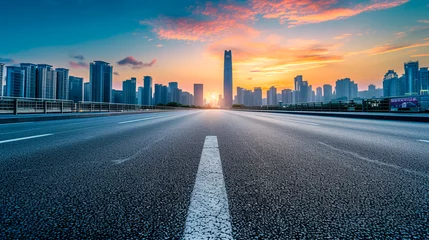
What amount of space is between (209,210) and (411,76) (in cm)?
22166

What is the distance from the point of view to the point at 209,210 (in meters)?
1.39

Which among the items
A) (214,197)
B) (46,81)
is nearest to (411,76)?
(214,197)

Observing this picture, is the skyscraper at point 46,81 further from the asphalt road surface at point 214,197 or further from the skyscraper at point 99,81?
the asphalt road surface at point 214,197

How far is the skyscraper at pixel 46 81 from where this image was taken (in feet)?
425

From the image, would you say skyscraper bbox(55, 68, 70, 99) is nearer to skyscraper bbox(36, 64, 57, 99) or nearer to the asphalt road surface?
skyscraper bbox(36, 64, 57, 99)

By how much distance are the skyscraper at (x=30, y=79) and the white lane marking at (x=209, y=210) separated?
530ft

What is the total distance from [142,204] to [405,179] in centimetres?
224

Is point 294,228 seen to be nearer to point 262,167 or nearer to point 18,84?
point 262,167

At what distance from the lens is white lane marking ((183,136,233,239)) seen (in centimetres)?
113

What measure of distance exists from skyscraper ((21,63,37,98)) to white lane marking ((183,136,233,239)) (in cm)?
16147

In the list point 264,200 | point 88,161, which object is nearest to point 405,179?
point 264,200

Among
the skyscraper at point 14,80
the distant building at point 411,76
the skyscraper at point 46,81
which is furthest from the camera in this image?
the distant building at point 411,76

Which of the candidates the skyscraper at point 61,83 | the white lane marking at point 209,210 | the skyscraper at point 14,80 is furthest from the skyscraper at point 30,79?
the white lane marking at point 209,210

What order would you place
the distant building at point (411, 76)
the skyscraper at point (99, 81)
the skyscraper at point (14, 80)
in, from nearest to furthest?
the skyscraper at point (14, 80) < the distant building at point (411, 76) < the skyscraper at point (99, 81)
